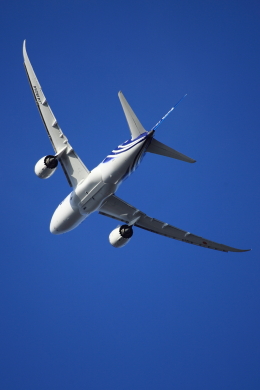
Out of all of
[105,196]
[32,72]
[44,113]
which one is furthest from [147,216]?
[32,72]

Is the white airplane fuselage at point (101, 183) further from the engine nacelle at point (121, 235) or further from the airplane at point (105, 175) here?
the engine nacelle at point (121, 235)

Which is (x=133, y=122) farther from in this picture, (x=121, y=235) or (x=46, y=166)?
(x=121, y=235)

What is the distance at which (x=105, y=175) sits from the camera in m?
26.9

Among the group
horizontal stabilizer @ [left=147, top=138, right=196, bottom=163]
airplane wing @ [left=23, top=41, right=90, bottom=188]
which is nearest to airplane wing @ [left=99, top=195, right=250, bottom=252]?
airplane wing @ [left=23, top=41, right=90, bottom=188]

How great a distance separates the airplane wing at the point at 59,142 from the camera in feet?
95.0

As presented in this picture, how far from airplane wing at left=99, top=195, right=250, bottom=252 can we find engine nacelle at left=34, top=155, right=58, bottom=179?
419 cm

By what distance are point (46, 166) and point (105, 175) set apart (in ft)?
12.7

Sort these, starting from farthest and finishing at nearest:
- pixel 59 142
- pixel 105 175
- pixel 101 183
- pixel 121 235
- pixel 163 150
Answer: pixel 121 235, pixel 59 142, pixel 101 183, pixel 163 150, pixel 105 175

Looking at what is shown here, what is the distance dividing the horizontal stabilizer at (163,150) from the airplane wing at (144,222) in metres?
4.80

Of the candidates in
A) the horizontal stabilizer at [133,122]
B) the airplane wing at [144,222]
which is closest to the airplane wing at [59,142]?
the airplane wing at [144,222]

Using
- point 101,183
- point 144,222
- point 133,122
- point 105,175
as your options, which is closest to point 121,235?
point 144,222

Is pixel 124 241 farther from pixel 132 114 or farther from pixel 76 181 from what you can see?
pixel 132 114

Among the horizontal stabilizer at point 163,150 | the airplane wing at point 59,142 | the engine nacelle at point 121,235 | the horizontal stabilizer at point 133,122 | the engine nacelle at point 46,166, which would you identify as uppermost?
the horizontal stabilizer at point 163,150

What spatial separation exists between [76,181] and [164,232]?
25.1 ft
